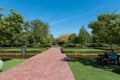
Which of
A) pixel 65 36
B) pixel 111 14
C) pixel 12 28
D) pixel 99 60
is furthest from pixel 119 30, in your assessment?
pixel 65 36

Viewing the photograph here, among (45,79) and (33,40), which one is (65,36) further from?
(45,79)

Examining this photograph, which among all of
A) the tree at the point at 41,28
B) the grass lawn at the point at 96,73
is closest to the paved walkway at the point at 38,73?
the grass lawn at the point at 96,73

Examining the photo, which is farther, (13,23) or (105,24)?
(105,24)

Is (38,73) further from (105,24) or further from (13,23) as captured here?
(105,24)

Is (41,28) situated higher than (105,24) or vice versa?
(41,28)

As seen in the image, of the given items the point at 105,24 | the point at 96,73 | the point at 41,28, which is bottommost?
the point at 96,73

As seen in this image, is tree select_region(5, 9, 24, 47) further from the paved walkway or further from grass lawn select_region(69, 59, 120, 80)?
grass lawn select_region(69, 59, 120, 80)

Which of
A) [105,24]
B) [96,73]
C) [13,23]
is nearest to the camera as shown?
[96,73]

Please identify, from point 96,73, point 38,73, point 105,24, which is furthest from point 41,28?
point 96,73

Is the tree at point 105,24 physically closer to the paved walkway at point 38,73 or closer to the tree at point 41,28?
the paved walkway at point 38,73

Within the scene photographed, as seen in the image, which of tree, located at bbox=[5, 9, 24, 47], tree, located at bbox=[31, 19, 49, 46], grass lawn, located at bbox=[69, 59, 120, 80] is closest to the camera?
grass lawn, located at bbox=[69, 59, 120, 80]

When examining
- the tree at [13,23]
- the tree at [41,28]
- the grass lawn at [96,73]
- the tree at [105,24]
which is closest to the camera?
the grass lawn at [96,73]

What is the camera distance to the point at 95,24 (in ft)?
67.0

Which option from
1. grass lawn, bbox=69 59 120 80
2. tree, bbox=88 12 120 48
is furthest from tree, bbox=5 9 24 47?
grass lawn, bbox=69 59 120 80
